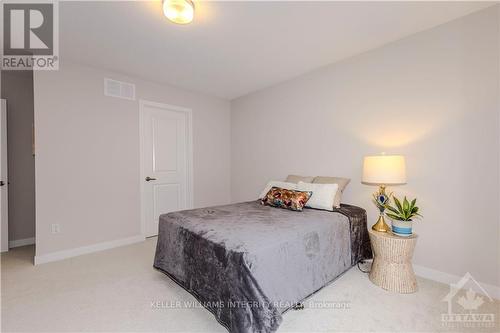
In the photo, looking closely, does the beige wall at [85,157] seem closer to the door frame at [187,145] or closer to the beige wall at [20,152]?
the door frame at [187,145]

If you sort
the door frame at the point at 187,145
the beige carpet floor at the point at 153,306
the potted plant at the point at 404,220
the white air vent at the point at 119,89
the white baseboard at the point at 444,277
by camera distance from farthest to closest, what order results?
the door frame at the point at 187,145 → the white air vent at the point at 119,89 → the potted plant at the point at 404,220 → the white baseboard at the point at 444,277 → the beige carpet floor at the point at 153,306

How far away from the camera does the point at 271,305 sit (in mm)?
1376

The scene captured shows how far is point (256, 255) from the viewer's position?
1394 millimetres

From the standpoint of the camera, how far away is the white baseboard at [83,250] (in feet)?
8.51

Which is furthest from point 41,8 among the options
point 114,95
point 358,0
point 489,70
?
point 489,70

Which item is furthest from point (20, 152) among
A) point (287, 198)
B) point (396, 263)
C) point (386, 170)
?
point (396, 263)

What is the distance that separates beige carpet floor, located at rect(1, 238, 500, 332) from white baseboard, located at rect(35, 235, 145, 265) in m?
0.21

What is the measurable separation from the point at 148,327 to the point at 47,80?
2937 millimetres

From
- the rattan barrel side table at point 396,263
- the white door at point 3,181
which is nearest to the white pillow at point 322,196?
the rattan barrel side table at point 396,263

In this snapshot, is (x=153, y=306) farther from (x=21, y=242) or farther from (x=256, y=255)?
(x=21, y=242)

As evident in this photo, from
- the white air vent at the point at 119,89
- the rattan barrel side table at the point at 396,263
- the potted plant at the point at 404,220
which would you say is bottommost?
the rattan barrel side table at the point at 396,263
